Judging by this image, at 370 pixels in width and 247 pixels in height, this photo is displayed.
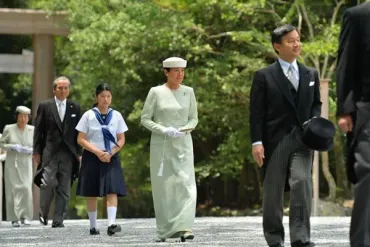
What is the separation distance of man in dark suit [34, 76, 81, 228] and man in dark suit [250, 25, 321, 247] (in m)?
6.60

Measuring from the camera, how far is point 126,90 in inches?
1156

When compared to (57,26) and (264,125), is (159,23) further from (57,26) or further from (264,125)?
(264,125)

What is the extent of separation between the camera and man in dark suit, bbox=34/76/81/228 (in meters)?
16.5

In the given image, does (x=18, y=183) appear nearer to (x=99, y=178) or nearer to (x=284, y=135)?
(x=99, y=178)

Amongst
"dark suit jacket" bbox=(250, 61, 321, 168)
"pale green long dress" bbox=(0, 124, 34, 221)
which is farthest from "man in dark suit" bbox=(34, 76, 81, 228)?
"dark suit jacket" bbox=(250, 61, 321, 168)

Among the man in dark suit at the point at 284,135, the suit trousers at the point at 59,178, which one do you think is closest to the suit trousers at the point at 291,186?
the man in dark suit at the point at 284,135

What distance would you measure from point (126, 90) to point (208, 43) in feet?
9.18

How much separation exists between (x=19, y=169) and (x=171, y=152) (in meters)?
6.58

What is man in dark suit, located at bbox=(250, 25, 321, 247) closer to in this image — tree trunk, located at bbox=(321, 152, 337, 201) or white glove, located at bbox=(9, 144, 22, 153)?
white glove, located at bbox=(9, 144, 22, 153)

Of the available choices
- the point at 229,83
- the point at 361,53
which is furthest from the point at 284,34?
the point at 229,83

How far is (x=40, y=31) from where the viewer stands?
30125 millimetres

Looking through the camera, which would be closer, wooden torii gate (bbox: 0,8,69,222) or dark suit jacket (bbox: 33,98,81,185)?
dark suit jacket (bbox: 33,98,81,185)

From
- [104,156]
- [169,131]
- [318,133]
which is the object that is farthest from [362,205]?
[104,156]

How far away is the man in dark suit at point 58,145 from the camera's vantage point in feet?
54.1
